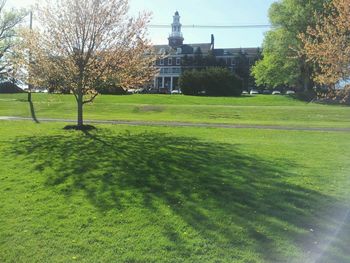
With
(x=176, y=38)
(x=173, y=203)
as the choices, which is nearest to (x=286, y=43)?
(x=173, y=203)

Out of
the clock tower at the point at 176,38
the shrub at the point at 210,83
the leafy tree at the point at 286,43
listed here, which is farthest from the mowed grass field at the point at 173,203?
the clock tower at the point at 176,38

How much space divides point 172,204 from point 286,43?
53132 mm

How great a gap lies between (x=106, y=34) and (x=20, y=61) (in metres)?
3.95

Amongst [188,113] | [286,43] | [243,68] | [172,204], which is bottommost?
[188,113]

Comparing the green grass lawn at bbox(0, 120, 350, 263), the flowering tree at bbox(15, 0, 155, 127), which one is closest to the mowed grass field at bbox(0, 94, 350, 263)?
the green grass lawn at bbox(0, 120, 350, 263)

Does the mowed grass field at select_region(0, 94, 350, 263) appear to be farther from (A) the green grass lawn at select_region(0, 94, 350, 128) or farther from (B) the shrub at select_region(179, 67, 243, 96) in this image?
(B) the shrub at select_region(179, 67, 243, 96)

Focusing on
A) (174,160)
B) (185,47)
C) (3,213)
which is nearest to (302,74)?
(174,160)

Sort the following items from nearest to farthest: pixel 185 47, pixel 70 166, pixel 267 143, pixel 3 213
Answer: pixel 3 213 < pixel 70 166 < pixel 267 143 < pixel 185 47

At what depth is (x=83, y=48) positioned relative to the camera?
19.3 m

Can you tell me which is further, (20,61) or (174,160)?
(20,61)

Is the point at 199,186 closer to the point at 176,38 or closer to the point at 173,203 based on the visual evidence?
the point at 173,203

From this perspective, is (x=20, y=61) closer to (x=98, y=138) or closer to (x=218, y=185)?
(x=98, y=138)

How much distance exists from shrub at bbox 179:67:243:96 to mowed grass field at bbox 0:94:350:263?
4661 cm

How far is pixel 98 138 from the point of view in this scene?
1578 centimetres
